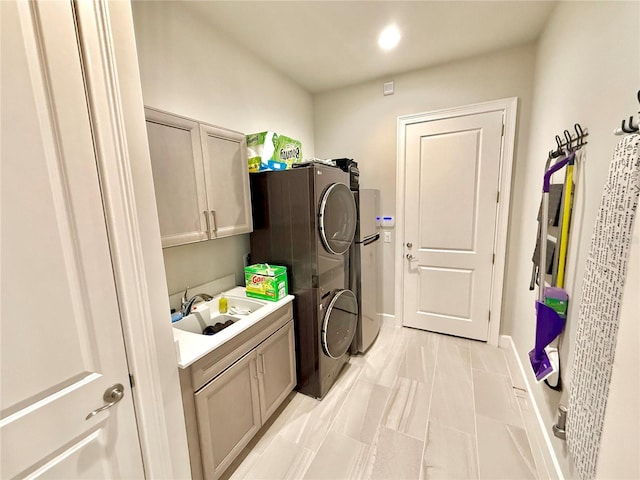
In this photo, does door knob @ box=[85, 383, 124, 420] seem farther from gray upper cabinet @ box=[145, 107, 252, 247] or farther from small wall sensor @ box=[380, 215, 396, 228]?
small wall sensor @ box=[380, 215, 396, 228]

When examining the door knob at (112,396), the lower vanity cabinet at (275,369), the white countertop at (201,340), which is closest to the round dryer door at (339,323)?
the lower vanity cabinet at (275,369)

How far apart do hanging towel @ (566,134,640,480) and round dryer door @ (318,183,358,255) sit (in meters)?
1.27

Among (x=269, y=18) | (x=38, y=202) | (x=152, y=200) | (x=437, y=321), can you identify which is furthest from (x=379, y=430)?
(x=269, y=18)

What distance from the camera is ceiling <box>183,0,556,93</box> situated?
1.68 m

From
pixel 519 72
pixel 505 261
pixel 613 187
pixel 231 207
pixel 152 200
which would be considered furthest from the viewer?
pixel 505 261

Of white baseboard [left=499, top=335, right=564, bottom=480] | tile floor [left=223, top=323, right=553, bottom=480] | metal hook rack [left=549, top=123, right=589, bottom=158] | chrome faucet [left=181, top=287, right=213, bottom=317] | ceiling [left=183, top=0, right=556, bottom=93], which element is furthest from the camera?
ceiling [left=183, top=0, right=556, bottom=93]

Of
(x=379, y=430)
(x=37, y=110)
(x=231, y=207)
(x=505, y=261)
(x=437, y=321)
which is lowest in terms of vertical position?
(x=379, y=430)

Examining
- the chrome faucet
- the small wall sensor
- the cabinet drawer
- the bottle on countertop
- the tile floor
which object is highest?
the small wall sensor

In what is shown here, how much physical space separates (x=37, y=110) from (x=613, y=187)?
1.66m

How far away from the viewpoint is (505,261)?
8.14 ft

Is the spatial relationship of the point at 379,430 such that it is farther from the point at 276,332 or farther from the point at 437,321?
the point at 437,321

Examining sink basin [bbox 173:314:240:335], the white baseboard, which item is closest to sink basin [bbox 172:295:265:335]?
sink basin [bbox 173:314:240:335]

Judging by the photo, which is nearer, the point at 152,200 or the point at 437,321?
the point at 152,200

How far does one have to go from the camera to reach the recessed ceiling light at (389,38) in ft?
6.29
